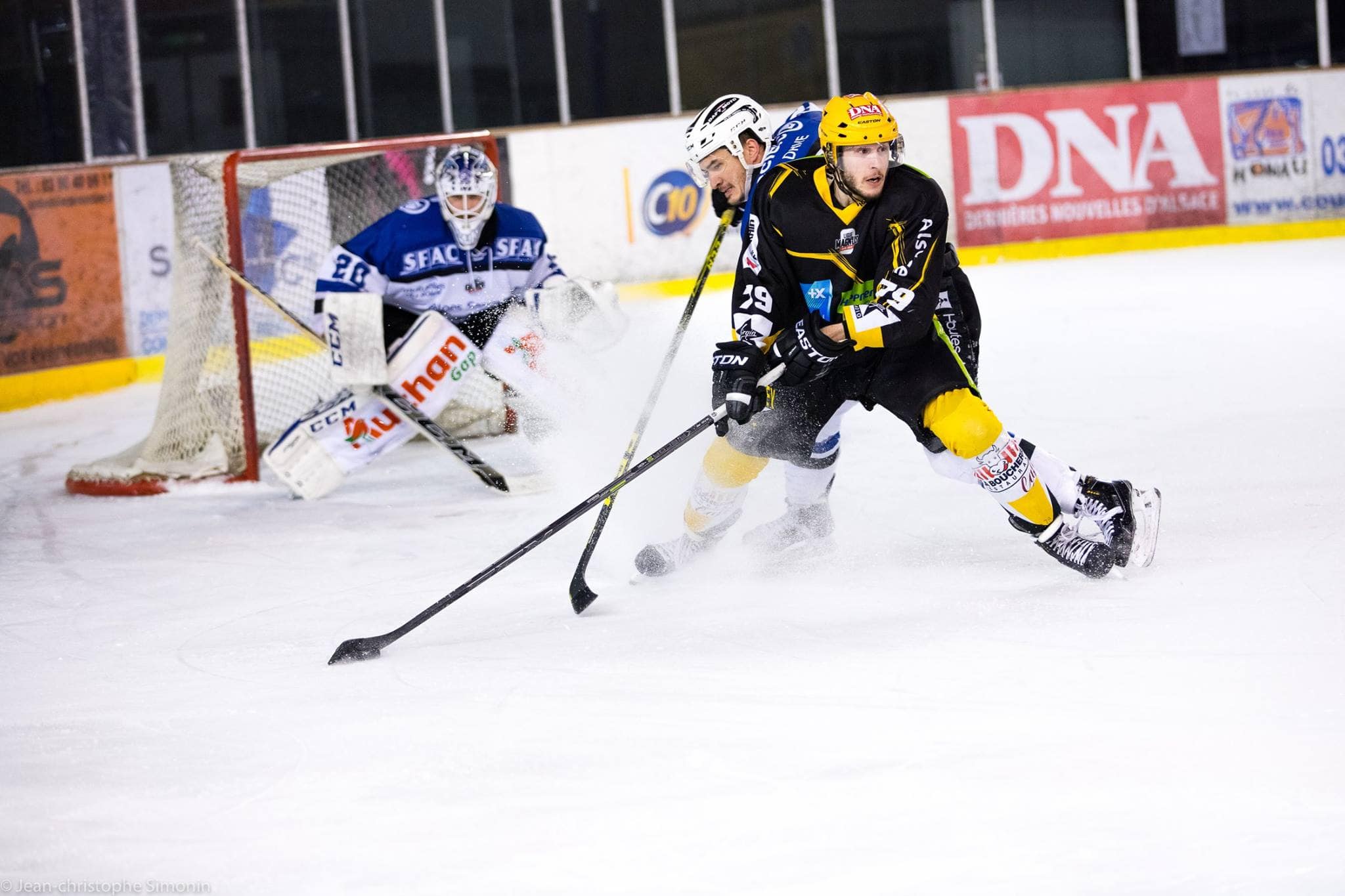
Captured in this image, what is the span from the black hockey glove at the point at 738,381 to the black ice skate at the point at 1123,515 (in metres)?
0.64

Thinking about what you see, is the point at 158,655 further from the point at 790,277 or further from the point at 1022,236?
the point at 1022,236

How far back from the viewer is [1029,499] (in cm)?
261

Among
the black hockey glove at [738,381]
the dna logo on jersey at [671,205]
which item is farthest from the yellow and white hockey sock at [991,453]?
the dna logo on jersey at [671,205]

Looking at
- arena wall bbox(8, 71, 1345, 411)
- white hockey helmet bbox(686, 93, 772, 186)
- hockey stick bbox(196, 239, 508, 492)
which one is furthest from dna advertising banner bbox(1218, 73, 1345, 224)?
white hockey helmet bbox(686, 93, 772, 186)

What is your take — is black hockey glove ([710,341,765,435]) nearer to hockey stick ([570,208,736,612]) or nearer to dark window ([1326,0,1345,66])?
hockey stick ([570,208,736,612])

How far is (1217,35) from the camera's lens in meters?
10.3

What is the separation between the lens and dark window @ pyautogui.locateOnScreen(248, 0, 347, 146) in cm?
923

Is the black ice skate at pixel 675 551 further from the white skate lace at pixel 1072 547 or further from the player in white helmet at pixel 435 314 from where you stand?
the player in white helmet at pixel 435 314

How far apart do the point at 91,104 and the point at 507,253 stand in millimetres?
5223

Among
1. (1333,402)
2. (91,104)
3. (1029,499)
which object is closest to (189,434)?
(1029,499)

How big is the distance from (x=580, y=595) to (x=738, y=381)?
512mm

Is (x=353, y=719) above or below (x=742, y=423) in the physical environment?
below

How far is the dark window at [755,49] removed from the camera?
396 inches

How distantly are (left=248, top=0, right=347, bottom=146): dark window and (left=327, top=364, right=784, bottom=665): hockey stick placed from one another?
7169mm
